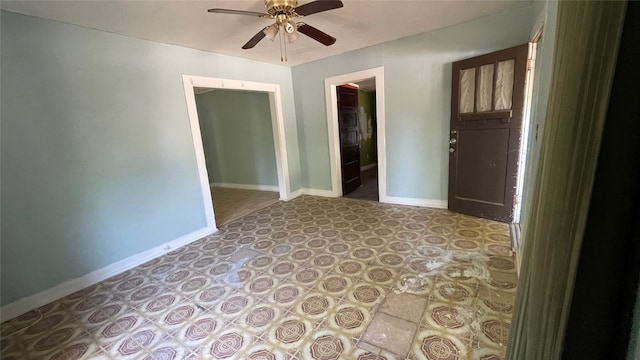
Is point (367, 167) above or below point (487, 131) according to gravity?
below

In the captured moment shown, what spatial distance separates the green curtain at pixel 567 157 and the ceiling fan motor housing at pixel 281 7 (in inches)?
67.4

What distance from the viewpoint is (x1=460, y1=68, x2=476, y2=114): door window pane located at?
2.95 meters

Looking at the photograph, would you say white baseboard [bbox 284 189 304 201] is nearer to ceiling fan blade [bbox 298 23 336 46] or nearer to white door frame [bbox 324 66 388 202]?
white door frame [bbox 324 66 388 202]

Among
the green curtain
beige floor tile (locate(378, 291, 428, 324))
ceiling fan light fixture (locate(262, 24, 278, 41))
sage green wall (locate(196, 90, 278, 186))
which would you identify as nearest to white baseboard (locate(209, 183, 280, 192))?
sage green wall (locate(196, 90, 278, 186))

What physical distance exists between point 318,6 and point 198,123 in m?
2.11

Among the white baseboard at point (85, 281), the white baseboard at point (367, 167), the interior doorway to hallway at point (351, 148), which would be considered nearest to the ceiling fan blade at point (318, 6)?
the interior doorway to hallway at point (351, 148)

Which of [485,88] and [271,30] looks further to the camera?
[485,88]

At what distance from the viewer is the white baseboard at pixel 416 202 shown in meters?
3.57

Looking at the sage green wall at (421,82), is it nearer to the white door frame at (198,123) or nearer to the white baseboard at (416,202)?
the white baseboard at (416,202)

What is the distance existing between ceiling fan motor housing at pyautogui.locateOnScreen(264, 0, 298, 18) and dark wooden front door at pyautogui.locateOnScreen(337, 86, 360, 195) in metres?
2.37

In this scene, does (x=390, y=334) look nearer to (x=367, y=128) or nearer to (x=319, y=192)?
(x=319, y=192)

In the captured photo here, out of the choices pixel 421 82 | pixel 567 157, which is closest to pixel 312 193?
pixel 421 82

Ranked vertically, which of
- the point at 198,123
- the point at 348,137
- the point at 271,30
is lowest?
the point at 348,137

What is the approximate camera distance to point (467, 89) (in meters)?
3.00
